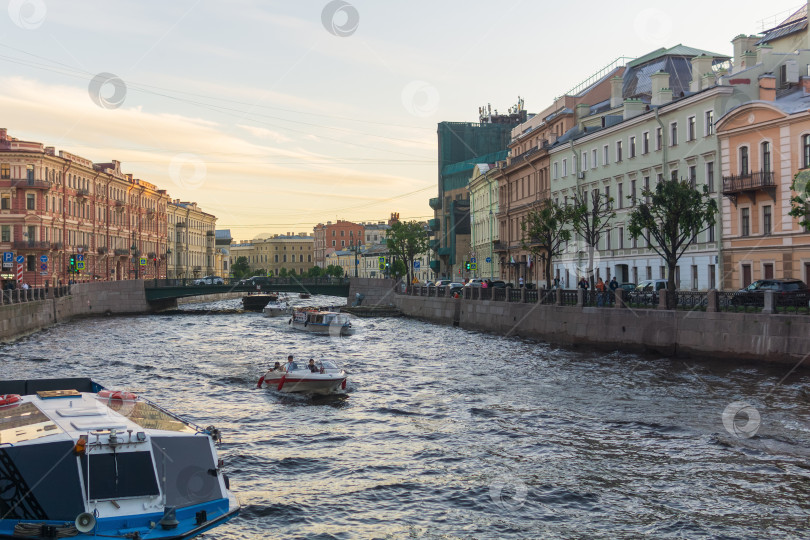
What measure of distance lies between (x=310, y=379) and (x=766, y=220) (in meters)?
25.5

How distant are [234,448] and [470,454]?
5.27m

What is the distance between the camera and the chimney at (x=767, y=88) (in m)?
43.4

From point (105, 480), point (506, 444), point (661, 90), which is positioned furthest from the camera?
point (661, 90)

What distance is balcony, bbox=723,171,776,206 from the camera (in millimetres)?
39375

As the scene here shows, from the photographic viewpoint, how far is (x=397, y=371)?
107 feet

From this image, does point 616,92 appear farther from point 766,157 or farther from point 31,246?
point 31,246

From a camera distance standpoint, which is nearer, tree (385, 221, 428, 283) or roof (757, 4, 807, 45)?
roof (757, 4, 807, 45)

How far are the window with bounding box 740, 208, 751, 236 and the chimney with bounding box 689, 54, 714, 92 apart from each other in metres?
11.2

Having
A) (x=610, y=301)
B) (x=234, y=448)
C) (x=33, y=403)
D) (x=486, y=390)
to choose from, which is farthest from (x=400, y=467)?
(x=610, y=301)

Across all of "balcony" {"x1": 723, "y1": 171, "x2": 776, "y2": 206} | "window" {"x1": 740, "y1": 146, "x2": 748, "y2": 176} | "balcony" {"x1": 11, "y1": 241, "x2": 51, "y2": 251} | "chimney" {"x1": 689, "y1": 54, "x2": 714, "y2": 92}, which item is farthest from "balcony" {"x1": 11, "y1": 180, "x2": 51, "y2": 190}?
"window" {"x1": 740, "y1": 146, "x2": 748, "y2": 176}

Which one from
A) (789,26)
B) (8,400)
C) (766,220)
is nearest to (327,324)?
(766,220)

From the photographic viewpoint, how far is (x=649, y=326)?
33.7 meters

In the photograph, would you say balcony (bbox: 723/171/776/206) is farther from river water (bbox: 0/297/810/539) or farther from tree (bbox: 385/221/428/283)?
tree (bbox: 385/221/428/283)

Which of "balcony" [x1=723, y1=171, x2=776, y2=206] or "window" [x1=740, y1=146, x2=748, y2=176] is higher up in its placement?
"window" [x1=740, y1=146, x2=748, y2=176]
